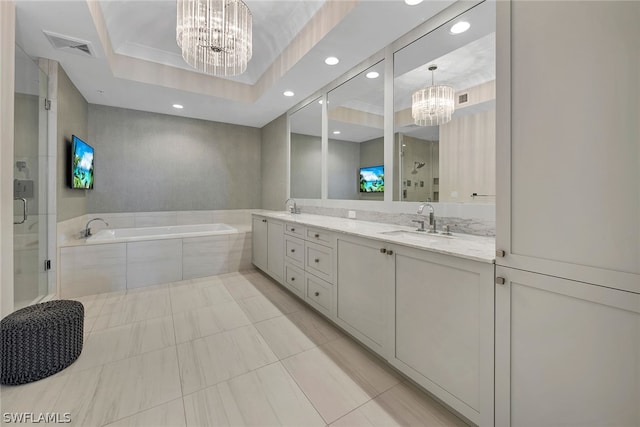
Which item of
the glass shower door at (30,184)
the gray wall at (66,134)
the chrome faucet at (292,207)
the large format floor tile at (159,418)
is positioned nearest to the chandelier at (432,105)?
the chrome faucet at (292,207)

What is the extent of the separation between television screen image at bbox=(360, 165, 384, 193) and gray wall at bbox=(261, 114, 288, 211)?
176cm

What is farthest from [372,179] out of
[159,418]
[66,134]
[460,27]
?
[66,134]

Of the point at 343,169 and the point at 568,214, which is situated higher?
the point at 343,169

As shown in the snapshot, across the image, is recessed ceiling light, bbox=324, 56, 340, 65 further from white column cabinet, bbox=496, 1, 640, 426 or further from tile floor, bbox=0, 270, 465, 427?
tile floor, bbox=0, 270, 465, 427

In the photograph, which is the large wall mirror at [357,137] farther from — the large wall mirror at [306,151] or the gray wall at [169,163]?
the gray wall at [169,163]

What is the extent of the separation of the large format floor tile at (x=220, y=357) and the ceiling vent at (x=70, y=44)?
277 cm

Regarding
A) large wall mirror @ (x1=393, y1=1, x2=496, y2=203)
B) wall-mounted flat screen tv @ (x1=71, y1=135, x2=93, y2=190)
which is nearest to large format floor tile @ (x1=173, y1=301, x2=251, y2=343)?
large wall mirror @ (x1=393, y1=1, x2=496, y2=203)

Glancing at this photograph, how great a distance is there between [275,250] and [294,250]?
1.74ft

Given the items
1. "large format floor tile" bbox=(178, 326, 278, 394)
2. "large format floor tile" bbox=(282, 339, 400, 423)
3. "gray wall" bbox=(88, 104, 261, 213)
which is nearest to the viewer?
"large format floor tile" bbox=(282, 339, 400, 423)

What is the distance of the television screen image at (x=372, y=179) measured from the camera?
101 inches

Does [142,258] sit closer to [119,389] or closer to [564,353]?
[119,389]

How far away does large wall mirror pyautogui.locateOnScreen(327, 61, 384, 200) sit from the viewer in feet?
8.44

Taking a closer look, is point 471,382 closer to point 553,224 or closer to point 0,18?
point 553,224

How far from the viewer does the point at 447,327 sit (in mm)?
1271
